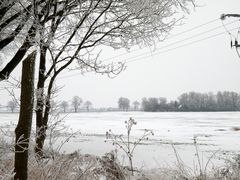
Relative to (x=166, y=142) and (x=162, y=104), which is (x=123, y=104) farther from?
(x=166, y=142)

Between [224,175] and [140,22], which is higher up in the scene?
[140,22]

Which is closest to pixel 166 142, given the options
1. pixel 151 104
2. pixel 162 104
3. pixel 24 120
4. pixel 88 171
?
pixel 88 171

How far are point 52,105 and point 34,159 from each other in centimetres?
188

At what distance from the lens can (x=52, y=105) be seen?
7.16 meters

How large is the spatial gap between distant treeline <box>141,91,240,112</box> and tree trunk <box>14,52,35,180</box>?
126107 mm

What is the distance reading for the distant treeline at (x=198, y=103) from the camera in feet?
435

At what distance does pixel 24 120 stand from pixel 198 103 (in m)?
139

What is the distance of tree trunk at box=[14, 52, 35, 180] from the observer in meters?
4.04

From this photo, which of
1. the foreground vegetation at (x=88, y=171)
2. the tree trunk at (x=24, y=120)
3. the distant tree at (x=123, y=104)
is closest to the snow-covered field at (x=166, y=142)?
the foreground vegetation at (x=88, y=171)

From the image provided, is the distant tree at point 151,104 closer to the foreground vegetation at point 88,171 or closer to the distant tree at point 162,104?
the distant tree at point 162,104

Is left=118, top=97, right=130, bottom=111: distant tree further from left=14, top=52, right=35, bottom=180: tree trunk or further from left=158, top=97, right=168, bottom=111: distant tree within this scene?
left=14, top=52, right=35, bottom=180: tree trunk

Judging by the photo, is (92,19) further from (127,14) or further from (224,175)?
(224,175)

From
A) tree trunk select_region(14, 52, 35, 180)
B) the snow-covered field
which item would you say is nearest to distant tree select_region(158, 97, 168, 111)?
the snow-covered field

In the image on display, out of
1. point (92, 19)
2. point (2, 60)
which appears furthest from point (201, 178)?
point (2, 60)
